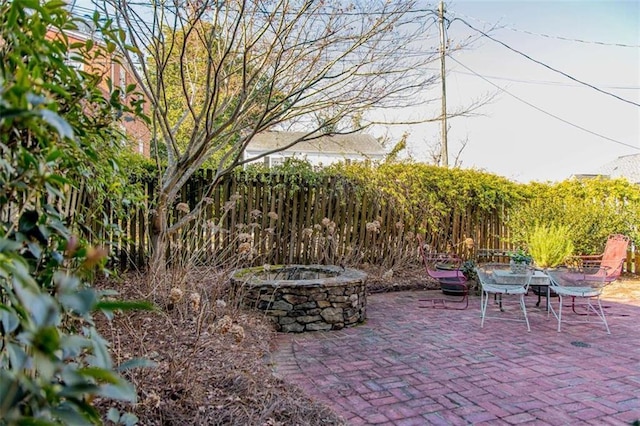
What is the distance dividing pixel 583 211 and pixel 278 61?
683 cm

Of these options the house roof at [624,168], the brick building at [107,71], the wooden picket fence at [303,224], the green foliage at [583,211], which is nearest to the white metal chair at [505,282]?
the wooden picket fence at [303,224]

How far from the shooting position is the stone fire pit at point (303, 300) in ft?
14.7

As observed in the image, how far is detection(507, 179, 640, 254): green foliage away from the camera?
787 centimetres

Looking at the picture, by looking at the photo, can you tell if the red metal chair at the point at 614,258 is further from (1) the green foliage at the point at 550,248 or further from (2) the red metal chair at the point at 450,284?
(2) the red metal chair at the point at 450,284

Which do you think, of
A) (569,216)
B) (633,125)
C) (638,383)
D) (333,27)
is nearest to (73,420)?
(638,383)

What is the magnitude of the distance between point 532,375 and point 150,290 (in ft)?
11.3

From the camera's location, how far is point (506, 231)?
8570 mm

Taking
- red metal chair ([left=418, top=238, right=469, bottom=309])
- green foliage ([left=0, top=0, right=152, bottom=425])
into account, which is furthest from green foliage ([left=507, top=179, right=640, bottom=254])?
green foliage ([left=0, top=0, right=152, bottom=425])

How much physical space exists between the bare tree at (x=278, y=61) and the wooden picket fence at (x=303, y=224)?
991 millimetres

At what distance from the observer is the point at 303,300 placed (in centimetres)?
452

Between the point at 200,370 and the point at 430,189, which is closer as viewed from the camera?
the point at 200,370

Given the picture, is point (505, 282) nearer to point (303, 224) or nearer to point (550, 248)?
point (550, 248)

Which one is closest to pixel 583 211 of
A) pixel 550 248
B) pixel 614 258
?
pixel 550 248

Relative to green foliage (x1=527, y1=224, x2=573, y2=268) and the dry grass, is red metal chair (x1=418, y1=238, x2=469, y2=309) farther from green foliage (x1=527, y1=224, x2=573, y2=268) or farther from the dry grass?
the dry grass
